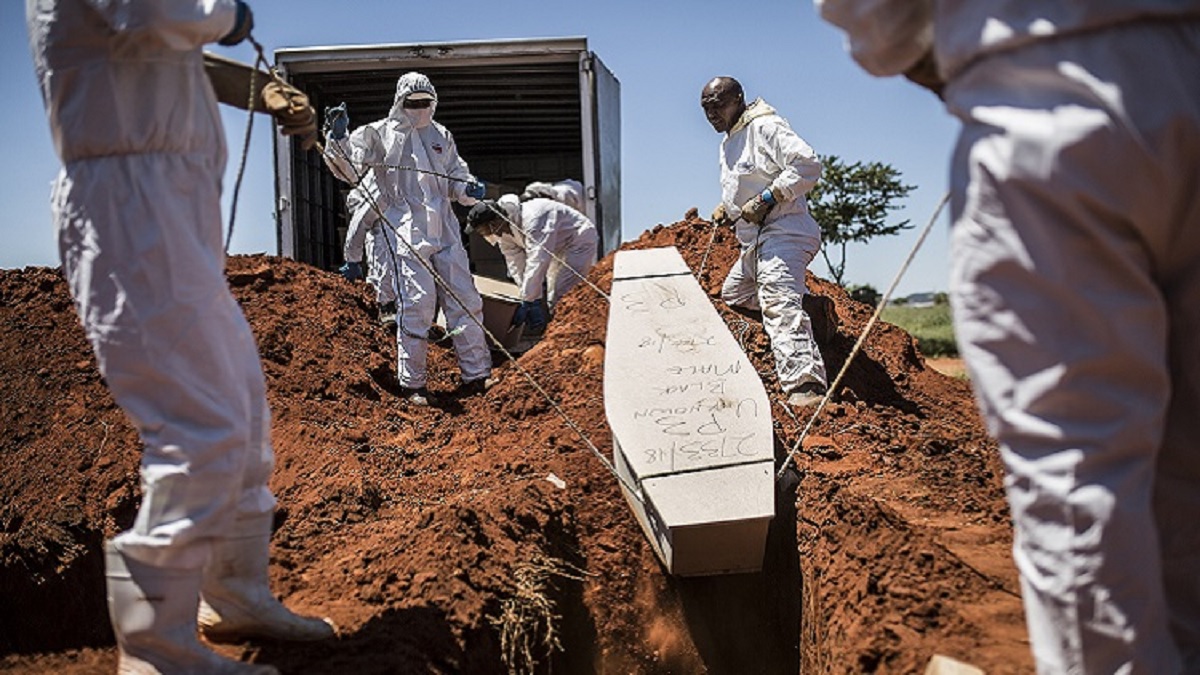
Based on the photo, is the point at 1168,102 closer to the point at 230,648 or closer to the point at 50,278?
the point at 230,648

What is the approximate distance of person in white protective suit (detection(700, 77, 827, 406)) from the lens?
583cm

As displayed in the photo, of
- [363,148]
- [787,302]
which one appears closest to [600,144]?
[363,148]

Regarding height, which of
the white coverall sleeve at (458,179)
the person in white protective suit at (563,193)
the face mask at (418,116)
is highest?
the face mask at (418,116)

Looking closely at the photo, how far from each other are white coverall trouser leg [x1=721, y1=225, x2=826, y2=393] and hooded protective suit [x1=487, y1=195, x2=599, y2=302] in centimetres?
320

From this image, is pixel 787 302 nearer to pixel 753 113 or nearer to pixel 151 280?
pixel 753 113

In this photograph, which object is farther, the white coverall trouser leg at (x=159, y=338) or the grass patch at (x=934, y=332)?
the grass patch at (x=934, y=332)

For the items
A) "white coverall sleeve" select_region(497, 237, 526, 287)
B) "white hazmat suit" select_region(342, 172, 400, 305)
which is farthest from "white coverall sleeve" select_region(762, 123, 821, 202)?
"white coverall sleeve" select_region(497, 237, 526, 287)

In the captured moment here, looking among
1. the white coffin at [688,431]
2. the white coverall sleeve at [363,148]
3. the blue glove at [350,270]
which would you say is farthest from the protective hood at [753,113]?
the blue glove at [350,270]

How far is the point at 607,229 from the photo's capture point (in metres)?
10.3

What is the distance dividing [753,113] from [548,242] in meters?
3.65

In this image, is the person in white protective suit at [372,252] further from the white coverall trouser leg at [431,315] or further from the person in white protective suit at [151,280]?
the person in white protective suit at [151,280]

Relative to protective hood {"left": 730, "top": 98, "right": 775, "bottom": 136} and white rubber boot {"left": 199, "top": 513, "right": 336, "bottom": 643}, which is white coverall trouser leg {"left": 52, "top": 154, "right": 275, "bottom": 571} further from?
protective hood {"left": 730, "top": 98, "right": 775, "bottom": 136}

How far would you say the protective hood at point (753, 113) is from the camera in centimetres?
611

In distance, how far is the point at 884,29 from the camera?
2.01 m
